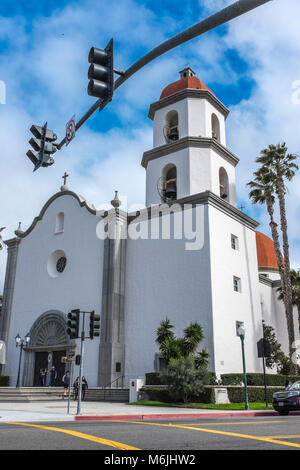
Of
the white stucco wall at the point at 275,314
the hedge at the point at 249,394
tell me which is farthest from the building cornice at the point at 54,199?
the hedge at the point at 249,394

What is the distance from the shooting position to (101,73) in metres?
7.05

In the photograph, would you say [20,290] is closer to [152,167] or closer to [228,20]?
[152,167]

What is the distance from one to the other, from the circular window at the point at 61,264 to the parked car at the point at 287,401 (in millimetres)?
20854

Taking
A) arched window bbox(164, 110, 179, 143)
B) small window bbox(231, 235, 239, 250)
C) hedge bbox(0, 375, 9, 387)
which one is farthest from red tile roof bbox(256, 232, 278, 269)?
hedge bbox(0, 375, 9, 387)

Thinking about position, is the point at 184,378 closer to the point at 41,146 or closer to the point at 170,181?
the point at 170,181

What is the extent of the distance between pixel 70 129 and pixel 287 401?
1350cm

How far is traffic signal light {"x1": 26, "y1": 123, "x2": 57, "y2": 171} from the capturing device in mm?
8422

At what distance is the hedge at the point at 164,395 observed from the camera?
21.3 meters

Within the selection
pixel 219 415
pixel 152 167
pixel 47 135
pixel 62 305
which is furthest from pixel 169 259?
pixel 47 135

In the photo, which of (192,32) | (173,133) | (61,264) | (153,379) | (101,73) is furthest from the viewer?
(61,264)

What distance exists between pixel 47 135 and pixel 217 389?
1699cm

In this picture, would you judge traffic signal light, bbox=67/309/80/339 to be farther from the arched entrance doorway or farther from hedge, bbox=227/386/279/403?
the arched entrance doorway

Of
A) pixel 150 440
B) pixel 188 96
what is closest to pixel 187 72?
pixel 188 96

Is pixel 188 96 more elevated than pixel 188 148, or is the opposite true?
pixel 188 96
